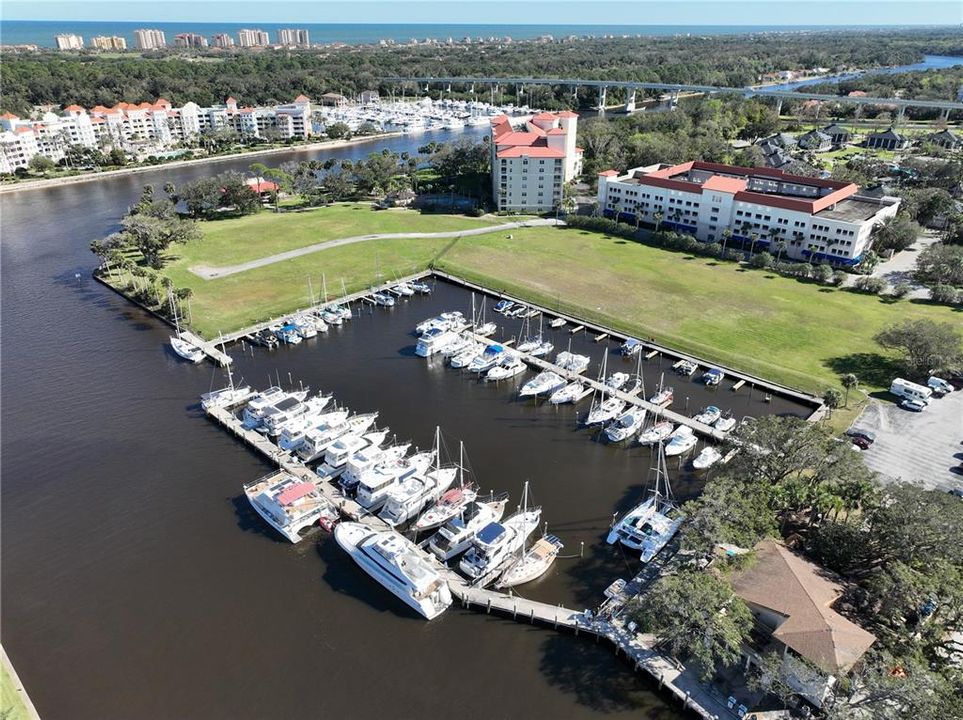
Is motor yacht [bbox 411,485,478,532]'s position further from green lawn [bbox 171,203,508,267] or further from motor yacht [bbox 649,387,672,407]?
green lawn [bbox 171,203,508,267]

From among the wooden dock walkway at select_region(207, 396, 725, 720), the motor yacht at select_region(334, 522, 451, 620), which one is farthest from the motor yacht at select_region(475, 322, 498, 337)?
the motor yacht at select_region(334, 522, 451, 620)

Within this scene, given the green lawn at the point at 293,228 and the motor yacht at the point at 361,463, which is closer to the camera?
the motor yacht at the point at 361,463

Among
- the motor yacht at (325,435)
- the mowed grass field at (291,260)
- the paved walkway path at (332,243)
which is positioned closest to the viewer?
the motor yacht at (325,435)

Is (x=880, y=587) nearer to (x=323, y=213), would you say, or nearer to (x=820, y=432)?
(x=820, y=432)

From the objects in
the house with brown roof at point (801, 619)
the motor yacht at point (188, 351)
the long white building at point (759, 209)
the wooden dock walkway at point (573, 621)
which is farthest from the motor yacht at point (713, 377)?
the motor yacht at point (188, 351)

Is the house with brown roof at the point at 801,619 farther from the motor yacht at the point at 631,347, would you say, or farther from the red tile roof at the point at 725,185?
the red tile roof at the point at 725,185

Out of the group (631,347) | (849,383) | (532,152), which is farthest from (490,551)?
(532,152)
